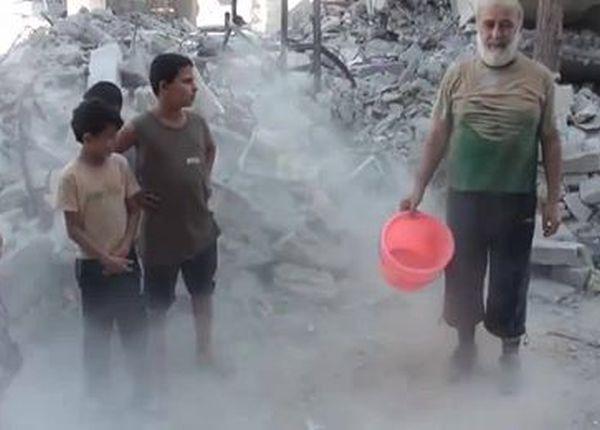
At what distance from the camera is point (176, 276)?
4926 mm

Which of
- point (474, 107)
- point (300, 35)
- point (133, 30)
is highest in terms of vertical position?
point (474, 107)

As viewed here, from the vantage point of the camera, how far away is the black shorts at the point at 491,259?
496cm

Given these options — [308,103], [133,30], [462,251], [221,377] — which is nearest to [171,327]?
[221,377]

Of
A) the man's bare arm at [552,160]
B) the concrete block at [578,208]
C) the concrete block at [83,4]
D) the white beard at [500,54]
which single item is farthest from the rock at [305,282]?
the concrete block at [83,4]

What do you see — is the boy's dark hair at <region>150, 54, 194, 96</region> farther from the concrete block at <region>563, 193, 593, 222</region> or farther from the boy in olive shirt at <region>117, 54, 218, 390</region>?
the concrete block at <region>563, 193, 593, 222</region>

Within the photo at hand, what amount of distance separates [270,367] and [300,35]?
9.73 meters

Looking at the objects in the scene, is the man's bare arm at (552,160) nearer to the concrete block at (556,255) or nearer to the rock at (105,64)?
the concrete block at (556,255)

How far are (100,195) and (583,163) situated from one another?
15.3ft

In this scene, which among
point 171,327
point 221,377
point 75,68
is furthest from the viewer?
point 75,68

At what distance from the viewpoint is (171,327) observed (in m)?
5.68

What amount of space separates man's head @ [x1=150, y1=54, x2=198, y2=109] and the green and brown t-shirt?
1196 millimetres

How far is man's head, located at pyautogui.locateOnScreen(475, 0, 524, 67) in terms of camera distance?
4.70 metres

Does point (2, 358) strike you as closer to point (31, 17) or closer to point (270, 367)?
point (270, 367)

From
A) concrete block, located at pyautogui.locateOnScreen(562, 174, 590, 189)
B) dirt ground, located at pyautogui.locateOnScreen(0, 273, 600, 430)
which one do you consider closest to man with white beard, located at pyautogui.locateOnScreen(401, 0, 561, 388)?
dirt ground, located at pyautogui.locateOnScreen(0, 273, 600, 430)
